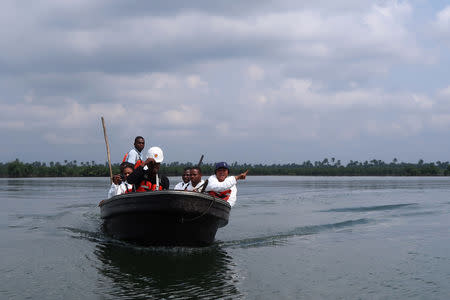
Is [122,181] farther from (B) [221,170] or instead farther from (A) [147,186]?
(B) [221,170]

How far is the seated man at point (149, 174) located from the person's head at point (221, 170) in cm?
109

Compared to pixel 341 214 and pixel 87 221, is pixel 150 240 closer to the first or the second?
pixel 87 221

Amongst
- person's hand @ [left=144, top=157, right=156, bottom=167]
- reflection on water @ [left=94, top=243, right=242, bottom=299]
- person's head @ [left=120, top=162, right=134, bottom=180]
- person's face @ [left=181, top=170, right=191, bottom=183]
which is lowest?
reflection on water @ [left=94, top=243, right=242, bottom=299]

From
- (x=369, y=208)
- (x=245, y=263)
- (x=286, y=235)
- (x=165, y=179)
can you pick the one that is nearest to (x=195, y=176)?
(x=165, y=179)

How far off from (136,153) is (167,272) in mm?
4254

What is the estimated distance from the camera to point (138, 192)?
28.0 feet

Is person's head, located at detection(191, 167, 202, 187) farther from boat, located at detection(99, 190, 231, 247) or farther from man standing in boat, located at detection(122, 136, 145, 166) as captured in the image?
man standing in boat, located at detection(122, 136, 145, 166)

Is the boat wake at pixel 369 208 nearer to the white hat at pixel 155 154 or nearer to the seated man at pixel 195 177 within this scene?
the seated man at pixel 195 177

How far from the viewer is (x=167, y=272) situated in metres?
7.49

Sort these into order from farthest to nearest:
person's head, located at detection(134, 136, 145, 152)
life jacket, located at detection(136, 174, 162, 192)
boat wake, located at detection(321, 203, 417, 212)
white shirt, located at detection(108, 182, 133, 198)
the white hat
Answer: boat wake, located at detection(321, 203, 417, 212) < person's head, located at detection(134, 136, 145, 152) < white shirt, located at detection(108, 182, 133, 198) < life jacket, located at detection(136, 174, 162, 192) < the white hat

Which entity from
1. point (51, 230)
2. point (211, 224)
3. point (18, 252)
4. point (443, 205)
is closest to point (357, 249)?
point (211, 224)

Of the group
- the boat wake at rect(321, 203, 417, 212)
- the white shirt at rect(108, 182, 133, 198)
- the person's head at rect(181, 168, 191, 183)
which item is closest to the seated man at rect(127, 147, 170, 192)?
the person's head at rect(181, 168, 191, 183)

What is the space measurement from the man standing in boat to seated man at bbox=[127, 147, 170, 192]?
5.63 ft

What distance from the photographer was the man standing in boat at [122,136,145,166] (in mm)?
10977
